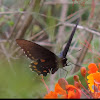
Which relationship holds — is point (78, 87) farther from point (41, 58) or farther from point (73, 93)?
point (41, 58)

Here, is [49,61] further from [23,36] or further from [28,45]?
[23,36]

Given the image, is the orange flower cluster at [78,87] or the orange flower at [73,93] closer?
the orange flower at [73,93]

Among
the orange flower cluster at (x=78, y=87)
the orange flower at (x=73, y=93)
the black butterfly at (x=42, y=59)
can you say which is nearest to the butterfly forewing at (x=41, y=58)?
the black butterfly at (x=42, y=59)

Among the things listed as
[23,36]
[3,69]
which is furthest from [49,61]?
[3,69]

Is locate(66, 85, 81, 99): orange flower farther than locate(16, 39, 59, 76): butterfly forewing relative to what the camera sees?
No

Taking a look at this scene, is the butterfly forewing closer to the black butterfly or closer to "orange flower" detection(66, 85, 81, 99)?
the black butterfly

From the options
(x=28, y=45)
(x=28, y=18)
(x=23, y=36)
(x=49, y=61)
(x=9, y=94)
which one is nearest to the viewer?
(x=9, y=94)

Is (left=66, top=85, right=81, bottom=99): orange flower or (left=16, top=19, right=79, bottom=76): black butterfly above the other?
(left=66, top=85, right=81, bottom=99): orange flower

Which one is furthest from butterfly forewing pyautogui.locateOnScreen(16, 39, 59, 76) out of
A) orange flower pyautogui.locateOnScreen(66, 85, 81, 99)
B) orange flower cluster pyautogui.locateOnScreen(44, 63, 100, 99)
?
orange flower pyautogui.locateOnScreen(66, 85, 81, 99)

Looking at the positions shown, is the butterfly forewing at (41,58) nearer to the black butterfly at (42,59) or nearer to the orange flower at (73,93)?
the black butterfly at (42,59)

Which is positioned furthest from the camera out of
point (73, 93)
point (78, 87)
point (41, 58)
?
point (41, 58)

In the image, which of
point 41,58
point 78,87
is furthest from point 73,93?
point 41,58
